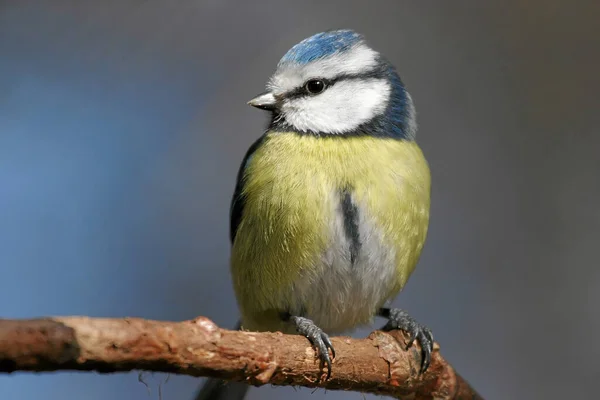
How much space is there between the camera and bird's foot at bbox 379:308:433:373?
65.4 inches

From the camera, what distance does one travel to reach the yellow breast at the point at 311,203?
1.79 m

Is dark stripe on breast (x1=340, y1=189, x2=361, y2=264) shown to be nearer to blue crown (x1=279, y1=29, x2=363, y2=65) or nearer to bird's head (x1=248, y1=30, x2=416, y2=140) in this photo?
bird's head (x1=248, y1=30, x2=416, y2=140)

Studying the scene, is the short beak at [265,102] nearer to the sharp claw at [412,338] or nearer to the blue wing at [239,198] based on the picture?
the blue wing at [239,198]

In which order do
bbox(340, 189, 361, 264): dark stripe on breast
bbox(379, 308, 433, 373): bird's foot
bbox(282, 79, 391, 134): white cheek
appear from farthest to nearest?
1. bbox(282, 79, 391, 134): white cheek
2. bbox(340, 189, 361, 264): dark stripe on breast
3. bbox(379, 308, 433, 373): bird's foot

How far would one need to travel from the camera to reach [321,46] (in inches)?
80.0

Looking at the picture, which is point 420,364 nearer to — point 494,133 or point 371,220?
point 371,220

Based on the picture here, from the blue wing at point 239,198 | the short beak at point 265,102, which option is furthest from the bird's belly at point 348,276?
the short beak at point 265,102

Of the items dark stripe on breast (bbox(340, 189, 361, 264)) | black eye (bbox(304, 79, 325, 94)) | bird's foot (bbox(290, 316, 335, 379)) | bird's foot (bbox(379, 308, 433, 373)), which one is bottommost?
bird's foot (bbox(379, 308, 433, 373))

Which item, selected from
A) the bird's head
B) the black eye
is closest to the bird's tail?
the bird's head

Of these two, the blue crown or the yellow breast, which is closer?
the yellow breast

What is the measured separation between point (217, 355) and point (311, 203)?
1.98ft

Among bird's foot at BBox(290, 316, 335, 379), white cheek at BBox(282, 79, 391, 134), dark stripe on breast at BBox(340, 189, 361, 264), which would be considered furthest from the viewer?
white cheek at BBox(282, 79, 391, 134)

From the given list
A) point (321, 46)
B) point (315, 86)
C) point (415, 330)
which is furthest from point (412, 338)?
point (321, 46)

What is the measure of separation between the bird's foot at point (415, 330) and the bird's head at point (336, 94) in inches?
18.9
